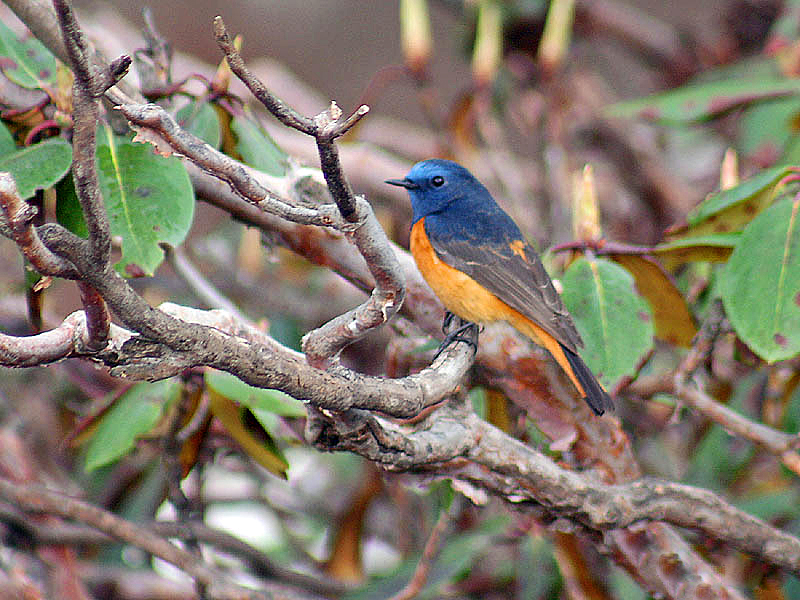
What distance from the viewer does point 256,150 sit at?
168 centimetres

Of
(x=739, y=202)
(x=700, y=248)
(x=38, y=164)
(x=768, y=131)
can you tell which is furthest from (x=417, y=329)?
(x=768, y=131)

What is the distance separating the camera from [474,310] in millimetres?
1957

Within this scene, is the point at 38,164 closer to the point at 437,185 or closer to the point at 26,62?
the point at 26,62

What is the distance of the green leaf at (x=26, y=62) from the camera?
1.54 meters

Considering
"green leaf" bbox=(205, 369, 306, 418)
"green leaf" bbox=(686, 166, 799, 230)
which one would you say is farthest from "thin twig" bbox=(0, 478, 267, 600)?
"green leaf" bbox=(686, 166, 799, 230)

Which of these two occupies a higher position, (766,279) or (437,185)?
(437,185)

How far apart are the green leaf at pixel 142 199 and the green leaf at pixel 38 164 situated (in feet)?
0.24

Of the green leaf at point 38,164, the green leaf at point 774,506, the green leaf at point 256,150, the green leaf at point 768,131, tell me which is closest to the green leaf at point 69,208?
the green leaf at point 38,164

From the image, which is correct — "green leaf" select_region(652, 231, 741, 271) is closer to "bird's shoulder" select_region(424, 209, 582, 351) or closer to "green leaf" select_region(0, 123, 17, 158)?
"bird's shoulder" select_region(424, 209, 582, 351)

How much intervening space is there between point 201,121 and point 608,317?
92cm

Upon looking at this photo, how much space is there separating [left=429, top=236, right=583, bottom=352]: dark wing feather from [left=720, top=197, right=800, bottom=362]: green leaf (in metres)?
0.36

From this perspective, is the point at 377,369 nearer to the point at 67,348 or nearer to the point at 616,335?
the point at 616,335

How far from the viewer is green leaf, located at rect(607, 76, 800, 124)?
2330mm

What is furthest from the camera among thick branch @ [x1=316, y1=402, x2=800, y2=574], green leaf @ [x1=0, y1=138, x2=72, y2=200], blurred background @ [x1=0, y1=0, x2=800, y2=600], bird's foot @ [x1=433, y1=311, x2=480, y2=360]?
blurred background @ [x1=0, y1=0, x2=800, y2=600]
